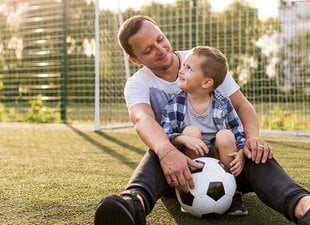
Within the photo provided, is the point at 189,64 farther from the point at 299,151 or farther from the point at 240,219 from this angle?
the point at 299,151

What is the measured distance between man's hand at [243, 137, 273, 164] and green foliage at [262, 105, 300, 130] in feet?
15.8

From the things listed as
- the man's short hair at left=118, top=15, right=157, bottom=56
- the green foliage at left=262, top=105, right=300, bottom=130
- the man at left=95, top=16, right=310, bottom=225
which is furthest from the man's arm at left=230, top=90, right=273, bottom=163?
the green foliage at left=262, top=105, right=300, bottom=130

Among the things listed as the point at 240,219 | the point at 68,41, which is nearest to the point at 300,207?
the point at 240,219

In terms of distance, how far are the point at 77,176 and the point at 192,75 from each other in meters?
1.13

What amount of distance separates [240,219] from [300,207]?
37 cm

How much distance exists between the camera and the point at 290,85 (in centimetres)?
650

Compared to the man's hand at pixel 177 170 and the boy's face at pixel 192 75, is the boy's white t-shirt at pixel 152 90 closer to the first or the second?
the boy's face at pixel 192 75

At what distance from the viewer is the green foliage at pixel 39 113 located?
822cm

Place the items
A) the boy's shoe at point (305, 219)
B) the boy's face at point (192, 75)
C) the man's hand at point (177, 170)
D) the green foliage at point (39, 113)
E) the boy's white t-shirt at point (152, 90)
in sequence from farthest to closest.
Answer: the green foliage at point (39, 113)
the boy's white t-shirt at point (152, 90)
the boy's face at point (192, 75)
the man's hand at point (177, 170)
the boy's shoe at point (305, 219)

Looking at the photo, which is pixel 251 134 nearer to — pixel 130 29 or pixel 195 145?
pixel 195 145

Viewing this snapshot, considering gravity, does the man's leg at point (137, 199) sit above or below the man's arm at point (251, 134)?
below

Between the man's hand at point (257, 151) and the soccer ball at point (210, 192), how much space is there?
11 centimetres

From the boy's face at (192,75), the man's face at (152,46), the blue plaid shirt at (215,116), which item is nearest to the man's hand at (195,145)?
the blue plaid shirt at (215,116)

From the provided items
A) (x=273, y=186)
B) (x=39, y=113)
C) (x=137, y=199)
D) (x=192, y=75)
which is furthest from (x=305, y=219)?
(x=39, y=113)
